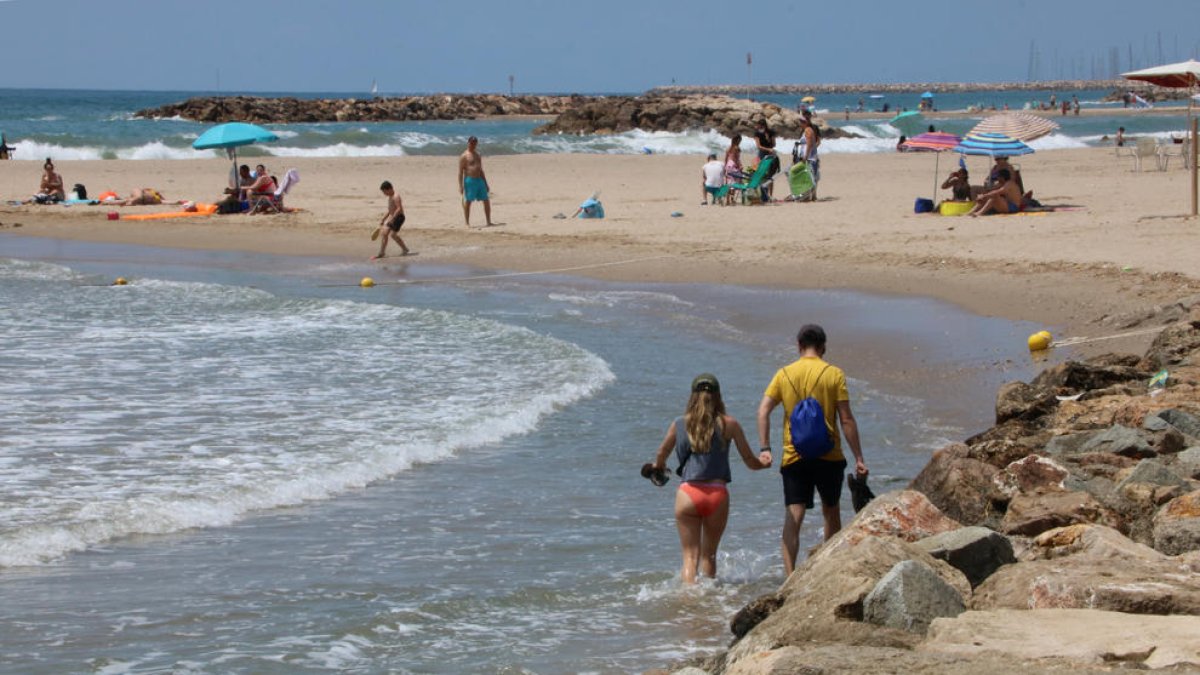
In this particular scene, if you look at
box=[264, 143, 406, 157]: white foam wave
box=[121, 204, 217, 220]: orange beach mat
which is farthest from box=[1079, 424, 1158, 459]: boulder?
box=[264, 143, 406, 157]: white foam wave

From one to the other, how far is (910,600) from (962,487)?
246cm

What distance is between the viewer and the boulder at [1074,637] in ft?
13.7

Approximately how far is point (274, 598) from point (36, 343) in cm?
847

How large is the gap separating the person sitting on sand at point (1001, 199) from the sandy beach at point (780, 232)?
0.52 m

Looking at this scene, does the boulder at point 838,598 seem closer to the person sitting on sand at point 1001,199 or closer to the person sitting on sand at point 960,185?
the person sitting on sand at point 1001,199

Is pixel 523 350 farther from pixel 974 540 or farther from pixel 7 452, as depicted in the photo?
pixel 974 540

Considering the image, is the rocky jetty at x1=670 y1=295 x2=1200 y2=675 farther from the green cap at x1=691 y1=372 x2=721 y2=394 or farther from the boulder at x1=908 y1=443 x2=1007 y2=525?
the green cap at x1=691 y1=372 x2=721 y2=394

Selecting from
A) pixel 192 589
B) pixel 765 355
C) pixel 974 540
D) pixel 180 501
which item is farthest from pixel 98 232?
pixel 974 540

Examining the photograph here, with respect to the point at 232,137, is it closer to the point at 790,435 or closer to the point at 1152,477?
the point at 790,435

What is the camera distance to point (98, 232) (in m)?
24.7

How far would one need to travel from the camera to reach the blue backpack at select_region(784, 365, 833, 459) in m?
6.66

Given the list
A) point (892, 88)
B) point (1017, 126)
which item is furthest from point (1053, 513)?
point (892, 88)

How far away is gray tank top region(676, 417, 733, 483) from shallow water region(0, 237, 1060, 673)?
0.51 meters

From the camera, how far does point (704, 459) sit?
22.4ft
